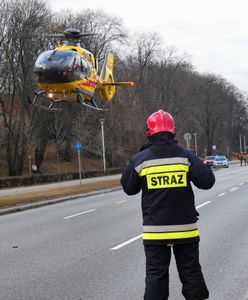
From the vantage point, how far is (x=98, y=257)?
29.7 ft

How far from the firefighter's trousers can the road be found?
1.68 meters

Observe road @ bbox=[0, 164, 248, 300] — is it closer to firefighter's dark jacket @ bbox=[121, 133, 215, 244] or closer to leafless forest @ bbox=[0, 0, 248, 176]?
firefighter's dark jacket @ bbox=[121, 133, 215, 244]

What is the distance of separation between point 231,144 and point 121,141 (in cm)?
7788

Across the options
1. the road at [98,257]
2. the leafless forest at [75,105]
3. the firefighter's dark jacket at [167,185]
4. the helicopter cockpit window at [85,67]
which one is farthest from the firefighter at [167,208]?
the leafless forest at [75,105]

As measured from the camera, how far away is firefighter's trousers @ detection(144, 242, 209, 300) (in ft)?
14.9

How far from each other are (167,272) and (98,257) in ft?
15.1

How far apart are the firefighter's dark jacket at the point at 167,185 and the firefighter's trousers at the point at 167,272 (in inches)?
3.2

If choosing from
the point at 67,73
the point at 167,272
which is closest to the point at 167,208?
the point at 167,272

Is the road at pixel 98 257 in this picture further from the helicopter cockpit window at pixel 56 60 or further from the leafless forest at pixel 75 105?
the leafless forest at pixel 75 105

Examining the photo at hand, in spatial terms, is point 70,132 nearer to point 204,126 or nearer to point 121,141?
point 121,141

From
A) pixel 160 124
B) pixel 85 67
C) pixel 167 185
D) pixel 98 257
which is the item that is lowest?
pixel 98 257

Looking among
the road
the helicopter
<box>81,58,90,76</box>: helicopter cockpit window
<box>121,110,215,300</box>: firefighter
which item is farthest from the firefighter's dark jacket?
<box>81,58,90,76</box>: helicopter cockpit window

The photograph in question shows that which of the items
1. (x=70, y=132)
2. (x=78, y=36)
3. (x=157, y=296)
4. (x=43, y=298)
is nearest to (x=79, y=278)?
(x=43, y=298)

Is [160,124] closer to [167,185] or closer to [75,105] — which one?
[167,185]
